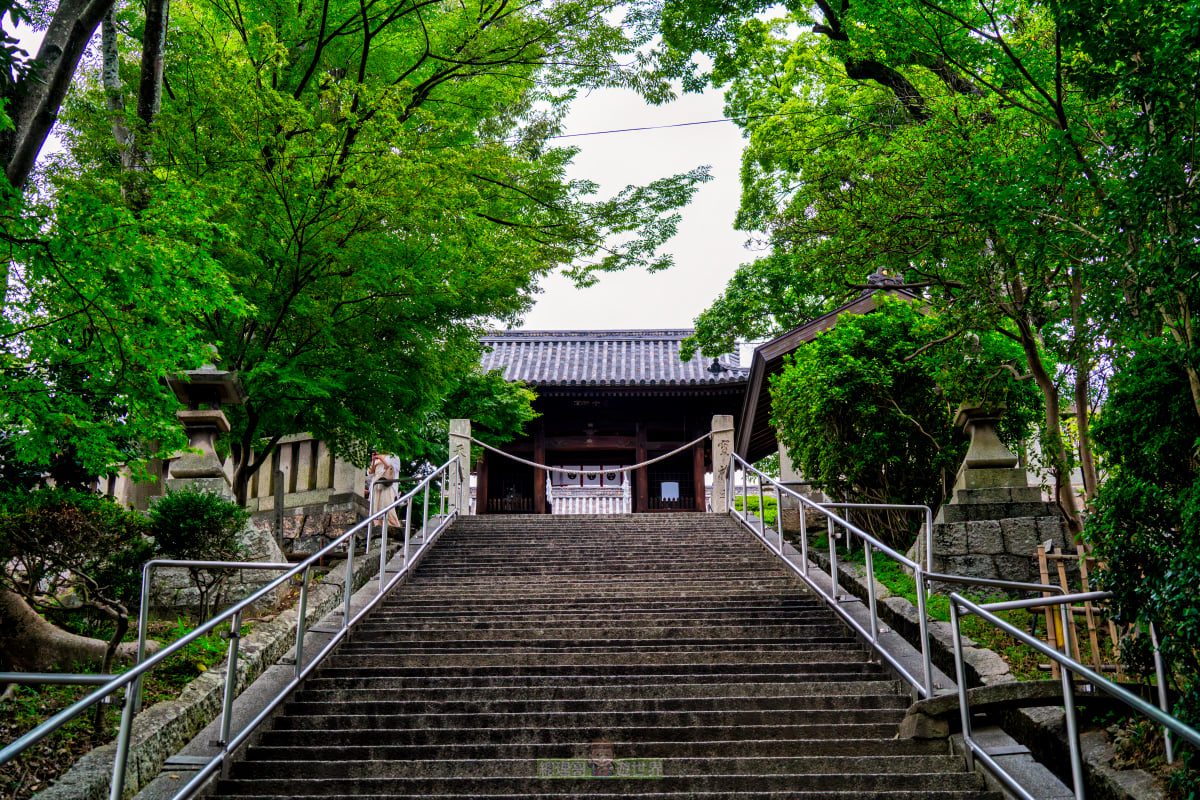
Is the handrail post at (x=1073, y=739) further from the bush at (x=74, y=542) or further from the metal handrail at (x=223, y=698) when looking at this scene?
the bush at (x=74, y=542)

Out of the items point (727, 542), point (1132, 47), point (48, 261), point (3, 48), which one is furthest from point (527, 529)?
point (1132, 47)

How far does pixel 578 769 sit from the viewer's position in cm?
454

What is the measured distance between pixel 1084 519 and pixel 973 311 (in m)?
3.35

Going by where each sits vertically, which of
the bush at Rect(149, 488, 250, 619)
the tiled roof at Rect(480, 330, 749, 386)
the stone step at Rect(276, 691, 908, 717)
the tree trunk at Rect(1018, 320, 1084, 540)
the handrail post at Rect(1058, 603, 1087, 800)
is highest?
the tiled roof at Rect(480, 330, 749, 386)

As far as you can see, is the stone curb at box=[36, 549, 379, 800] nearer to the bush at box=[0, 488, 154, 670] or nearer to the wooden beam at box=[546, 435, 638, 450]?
the bush at box=[0, 488, 154, 670]

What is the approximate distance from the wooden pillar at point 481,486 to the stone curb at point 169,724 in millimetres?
11428

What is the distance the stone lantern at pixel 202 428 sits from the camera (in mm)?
8070

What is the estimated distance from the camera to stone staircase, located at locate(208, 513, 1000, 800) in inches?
170

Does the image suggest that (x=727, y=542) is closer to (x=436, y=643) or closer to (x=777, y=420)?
(x=777, y=420)

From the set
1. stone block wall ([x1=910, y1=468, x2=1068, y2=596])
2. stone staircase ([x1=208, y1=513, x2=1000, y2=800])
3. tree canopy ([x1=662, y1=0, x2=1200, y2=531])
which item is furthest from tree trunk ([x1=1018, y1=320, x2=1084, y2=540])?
stone staircase ([x1=208, y1=513, x2=1000, y2=800])

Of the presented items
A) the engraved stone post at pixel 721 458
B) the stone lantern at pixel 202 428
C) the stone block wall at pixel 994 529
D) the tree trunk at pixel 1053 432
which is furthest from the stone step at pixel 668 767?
A: the engraved stone post at pixel 721 458

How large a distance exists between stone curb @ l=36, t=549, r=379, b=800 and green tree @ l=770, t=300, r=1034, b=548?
649 centimetres

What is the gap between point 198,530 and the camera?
6.88 m

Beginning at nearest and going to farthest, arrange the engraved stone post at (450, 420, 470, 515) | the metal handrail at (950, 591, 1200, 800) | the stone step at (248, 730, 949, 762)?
the metal handrail at (950, 591, 1200, 800) → the stone step at (248, 730, 949, 762) → the engraved stone post at (450, 420, 470, 515)
